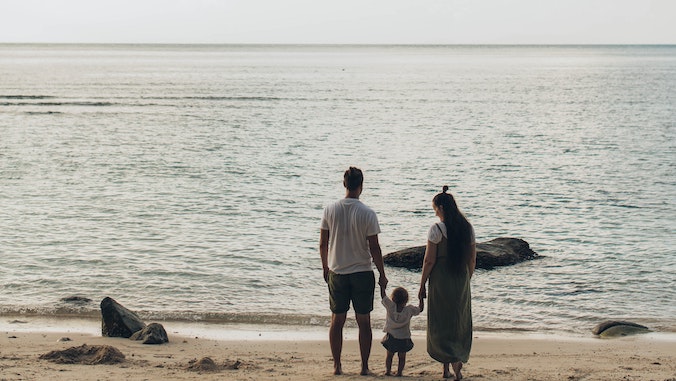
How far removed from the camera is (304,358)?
1036cm

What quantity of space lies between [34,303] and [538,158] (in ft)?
87.8

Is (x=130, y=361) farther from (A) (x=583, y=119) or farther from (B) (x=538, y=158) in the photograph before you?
(A) (x=583, y=119)

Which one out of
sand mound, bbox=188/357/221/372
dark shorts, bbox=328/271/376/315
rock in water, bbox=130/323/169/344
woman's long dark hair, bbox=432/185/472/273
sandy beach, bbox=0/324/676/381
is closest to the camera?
woman's long dark hair, bbox=432/185/472/273

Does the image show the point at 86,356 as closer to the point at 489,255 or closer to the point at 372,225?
the point at 372,225

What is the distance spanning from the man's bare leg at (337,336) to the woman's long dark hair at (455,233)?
1250 millimetres

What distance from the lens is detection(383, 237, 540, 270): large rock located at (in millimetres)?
16812

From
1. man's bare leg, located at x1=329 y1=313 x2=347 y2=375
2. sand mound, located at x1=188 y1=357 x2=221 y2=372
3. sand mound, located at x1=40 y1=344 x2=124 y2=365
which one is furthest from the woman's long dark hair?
sand mound, located at x1=40 y1=344 x2=124 y2=365

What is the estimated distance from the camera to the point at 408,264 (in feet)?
55.1

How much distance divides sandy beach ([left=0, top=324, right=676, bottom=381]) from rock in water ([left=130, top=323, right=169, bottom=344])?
0.12 meters

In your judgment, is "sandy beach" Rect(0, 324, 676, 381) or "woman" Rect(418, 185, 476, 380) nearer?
"woman" Rect(418, 185, 476, 380)

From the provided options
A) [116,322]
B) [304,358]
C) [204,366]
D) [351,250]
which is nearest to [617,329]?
[304,358]

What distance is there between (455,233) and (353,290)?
1164 millimetres

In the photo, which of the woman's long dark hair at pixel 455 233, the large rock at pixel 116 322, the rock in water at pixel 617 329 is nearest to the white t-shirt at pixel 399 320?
the woman's long dark hair at pixel 455 233

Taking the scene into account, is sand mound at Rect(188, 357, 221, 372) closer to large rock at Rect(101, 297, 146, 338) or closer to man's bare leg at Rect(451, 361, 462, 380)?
large rock at Rect(101, 297, 146, 338)
